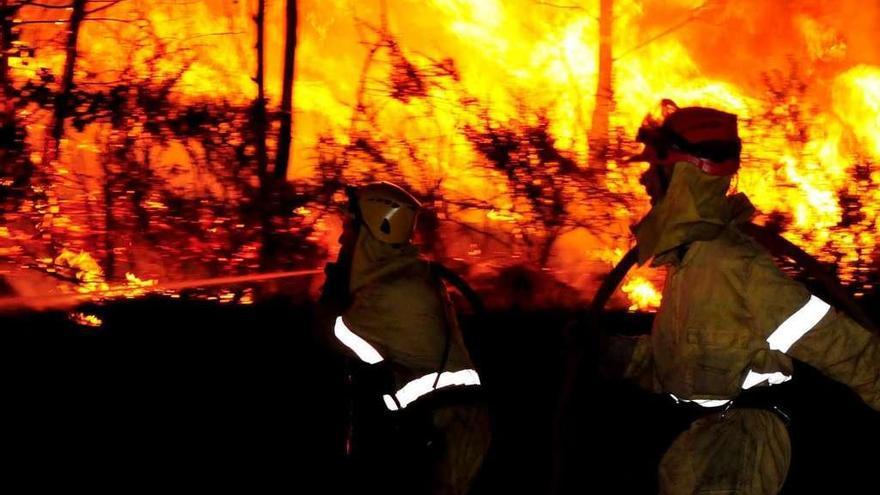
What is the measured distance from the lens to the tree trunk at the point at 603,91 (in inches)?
276

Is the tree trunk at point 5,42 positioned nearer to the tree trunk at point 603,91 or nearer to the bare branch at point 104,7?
the bare branch at point 104,7

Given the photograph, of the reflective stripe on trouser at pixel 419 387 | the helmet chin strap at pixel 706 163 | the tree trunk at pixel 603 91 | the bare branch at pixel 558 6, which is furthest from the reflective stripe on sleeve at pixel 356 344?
the bare branch at pixel 558 6

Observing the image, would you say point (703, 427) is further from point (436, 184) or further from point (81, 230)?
point (81, 230)

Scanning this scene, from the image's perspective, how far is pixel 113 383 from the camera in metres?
5.65

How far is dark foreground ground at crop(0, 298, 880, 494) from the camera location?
538 centimetres

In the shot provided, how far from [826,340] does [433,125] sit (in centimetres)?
396

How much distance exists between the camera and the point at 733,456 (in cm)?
336

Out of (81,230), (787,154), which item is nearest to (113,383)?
(81,230)

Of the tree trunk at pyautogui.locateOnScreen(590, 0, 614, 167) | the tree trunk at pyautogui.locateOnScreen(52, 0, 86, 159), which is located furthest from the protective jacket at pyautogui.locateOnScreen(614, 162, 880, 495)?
the tree trunk at pyautogui.locateOnScreen(52, 0, 86, 159)

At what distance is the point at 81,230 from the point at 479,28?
3.20 m

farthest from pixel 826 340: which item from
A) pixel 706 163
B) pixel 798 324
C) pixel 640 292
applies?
pixel 640 292

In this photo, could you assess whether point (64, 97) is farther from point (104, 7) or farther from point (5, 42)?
point (104, 7)

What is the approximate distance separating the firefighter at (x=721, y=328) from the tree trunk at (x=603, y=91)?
3.44 metres

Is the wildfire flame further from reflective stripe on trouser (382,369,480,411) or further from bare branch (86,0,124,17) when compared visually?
bare branch (86,0,124,17)
